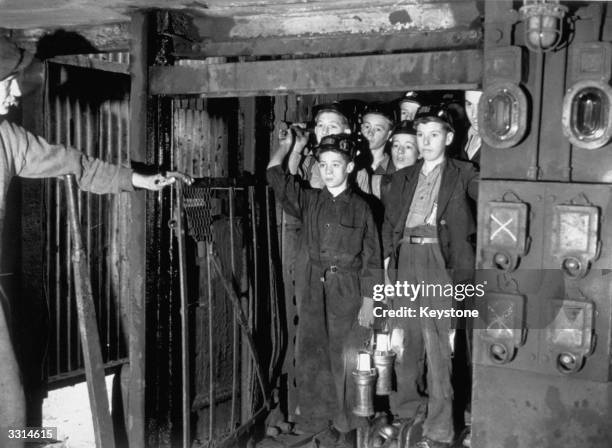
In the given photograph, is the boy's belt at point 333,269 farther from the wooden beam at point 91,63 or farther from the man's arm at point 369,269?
Answer: the wooden beam at point 91,63

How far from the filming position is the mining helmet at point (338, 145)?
5148mm

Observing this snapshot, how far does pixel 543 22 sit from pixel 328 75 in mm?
1243

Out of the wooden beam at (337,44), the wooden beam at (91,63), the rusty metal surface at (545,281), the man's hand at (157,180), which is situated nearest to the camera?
the rusty metal surface at (545,281)

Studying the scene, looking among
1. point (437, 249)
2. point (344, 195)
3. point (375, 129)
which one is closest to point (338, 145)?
point (344, 195)

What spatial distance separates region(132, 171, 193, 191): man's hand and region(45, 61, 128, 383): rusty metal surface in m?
2.08

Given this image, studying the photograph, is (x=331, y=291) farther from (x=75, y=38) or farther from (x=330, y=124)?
(x=75, y=38)

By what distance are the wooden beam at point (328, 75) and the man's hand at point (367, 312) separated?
1.86m

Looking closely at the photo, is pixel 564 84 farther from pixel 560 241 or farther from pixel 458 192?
pixel 458 192

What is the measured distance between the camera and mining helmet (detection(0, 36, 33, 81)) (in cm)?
430

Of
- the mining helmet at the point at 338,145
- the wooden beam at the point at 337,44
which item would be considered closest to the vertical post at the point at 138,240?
the wooden beam at the point at 337,44

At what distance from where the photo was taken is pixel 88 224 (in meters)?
6.29

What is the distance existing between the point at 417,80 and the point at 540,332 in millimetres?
1585

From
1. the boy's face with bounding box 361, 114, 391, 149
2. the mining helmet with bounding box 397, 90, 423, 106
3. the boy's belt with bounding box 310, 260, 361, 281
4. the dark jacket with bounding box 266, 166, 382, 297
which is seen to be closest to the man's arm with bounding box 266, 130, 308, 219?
the dark jacket with bounding box 266, 166, 382, 297

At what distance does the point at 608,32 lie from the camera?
3.38m
